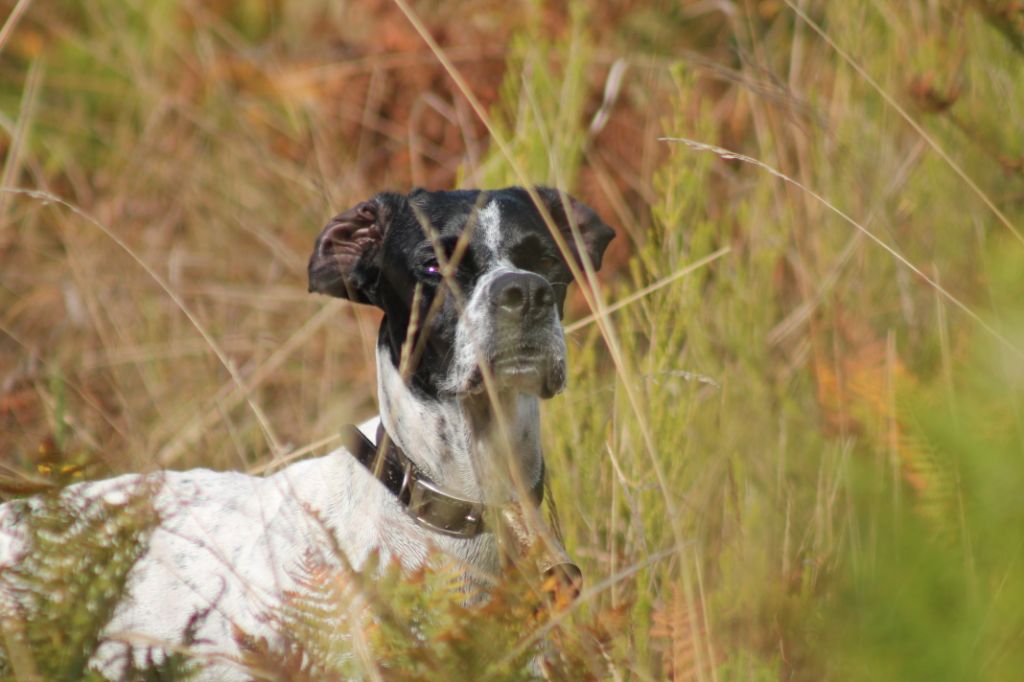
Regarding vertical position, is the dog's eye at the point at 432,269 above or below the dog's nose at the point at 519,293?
below

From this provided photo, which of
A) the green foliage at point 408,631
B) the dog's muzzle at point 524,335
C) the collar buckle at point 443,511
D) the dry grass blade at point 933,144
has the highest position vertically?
the dry grass blade at point 933,144

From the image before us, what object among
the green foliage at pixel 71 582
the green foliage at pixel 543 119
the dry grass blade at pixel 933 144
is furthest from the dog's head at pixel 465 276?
the green foliage at pixel 71 582

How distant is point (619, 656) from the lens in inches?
75.0

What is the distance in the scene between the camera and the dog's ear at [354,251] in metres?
3.11

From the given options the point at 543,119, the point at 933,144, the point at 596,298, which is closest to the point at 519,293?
the point at 596,298

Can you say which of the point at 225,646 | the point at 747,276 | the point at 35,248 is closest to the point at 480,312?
the point at 225,646

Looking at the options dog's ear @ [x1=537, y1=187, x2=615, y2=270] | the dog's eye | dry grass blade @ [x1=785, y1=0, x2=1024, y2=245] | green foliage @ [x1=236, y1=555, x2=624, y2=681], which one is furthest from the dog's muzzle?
green foliage @ [x1=236, y1=555, x2=624, y2=681]

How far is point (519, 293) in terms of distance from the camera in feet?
9.07

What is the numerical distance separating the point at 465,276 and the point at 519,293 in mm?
242

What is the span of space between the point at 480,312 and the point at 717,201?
3.00m

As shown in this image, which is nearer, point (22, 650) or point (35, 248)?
point (22, 650)

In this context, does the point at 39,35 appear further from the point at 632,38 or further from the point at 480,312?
the point at 480,312

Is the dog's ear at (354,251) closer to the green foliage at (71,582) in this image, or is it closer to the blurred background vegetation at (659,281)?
the blurred background vegetation at (659,281)

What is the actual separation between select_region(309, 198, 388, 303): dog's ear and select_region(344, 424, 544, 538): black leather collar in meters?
0.51
